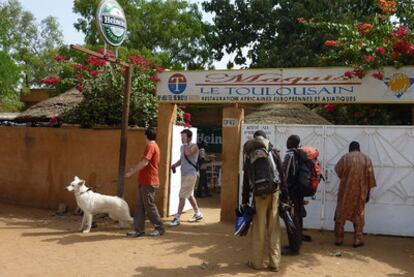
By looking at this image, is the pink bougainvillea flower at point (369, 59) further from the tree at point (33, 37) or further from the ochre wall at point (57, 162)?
the tree at point (33, 37)

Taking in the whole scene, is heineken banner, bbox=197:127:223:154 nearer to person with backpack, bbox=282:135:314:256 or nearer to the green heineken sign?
the green heineken sign

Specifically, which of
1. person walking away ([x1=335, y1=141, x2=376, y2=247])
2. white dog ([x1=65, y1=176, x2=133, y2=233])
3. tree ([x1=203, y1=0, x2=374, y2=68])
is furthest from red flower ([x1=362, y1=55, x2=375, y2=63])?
tree ([x1=203, y1=0, x2=374, y2=68])

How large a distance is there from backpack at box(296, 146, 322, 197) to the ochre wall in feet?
13.0

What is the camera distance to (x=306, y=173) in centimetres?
703

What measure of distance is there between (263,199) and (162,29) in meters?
18.1

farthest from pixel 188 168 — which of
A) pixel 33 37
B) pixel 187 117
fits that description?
pixel 33 37

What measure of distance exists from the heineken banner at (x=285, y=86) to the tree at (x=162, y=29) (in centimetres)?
1334

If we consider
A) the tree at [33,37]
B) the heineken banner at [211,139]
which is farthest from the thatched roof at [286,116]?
the tree at [33,37]

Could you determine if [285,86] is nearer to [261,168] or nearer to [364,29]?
[364,29]

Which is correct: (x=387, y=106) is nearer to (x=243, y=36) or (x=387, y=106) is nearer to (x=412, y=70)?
(x=412, y=70)

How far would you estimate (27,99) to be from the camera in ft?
97.8

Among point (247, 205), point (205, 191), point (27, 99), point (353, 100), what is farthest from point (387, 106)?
point (27, 99)

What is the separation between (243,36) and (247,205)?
16.1 meters

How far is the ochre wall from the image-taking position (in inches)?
406
